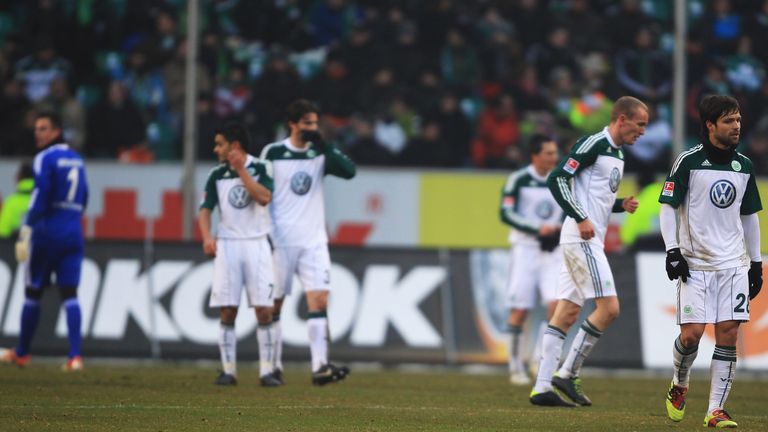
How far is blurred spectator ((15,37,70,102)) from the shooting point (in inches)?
883

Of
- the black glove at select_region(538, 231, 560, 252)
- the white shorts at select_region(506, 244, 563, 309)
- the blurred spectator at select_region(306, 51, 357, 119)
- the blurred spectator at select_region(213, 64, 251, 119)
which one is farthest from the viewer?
the blurred spectator at select_region(213, 64, 251, 119)

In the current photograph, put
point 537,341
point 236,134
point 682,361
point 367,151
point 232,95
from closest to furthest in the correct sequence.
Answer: point 682,361 < point 236,134 < point 537,341 < point 367,151 < point 232,95

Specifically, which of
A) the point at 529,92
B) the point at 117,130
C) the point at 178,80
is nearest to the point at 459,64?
the point at 529,92

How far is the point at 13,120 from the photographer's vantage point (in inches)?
871

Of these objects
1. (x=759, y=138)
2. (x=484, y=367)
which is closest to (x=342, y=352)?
(x=484, y=367)

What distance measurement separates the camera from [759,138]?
2180 cm

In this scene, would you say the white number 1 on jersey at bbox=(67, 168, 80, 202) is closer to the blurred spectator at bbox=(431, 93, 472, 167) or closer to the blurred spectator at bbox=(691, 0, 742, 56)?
the blurred spectator at bbox=(431, 93, 472, 167)

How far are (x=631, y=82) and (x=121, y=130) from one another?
8.02 metres

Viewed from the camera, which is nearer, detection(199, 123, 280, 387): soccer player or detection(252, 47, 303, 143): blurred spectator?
detection(199, 123, 280, 387): soccer player

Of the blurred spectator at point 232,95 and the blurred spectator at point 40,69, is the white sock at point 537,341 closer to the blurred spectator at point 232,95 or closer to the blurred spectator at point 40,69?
the blurred spectator at point 232,95

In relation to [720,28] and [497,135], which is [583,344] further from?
[720,28]

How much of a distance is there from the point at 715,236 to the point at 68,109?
14417 mm

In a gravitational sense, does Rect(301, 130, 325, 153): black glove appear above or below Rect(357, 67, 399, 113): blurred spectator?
below

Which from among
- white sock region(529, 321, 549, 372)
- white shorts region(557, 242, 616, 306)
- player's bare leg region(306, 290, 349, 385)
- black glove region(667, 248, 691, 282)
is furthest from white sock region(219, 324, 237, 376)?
black glove region(667, 248, 691, 282)
